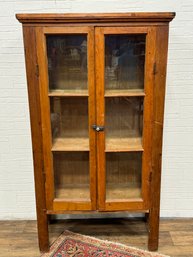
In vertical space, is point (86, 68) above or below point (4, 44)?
below

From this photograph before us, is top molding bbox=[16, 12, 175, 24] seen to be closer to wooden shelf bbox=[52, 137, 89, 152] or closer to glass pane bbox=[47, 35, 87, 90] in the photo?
glass pane bbox=[47, 35, 87, 90]

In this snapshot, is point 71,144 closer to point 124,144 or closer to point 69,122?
point 69,122

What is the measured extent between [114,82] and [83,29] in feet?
1.27

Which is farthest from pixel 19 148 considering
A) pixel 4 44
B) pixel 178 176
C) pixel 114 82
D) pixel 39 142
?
pixel 178 176

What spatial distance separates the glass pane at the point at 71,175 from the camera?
6.27 feet

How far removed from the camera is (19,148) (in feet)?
7.48

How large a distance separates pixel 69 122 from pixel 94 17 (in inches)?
27.6

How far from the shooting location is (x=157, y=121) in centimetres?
175

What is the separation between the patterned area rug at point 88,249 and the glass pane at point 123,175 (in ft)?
1.32

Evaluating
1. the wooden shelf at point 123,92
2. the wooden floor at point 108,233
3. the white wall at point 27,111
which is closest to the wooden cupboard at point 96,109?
the wooden shelf at point 123,92

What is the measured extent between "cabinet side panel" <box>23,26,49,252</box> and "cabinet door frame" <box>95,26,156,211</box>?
375 mm

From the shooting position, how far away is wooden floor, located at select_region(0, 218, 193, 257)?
203cm

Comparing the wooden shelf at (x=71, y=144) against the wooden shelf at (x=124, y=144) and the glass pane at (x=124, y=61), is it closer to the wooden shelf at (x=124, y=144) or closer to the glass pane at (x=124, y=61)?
the wooden shelf at (x=124, y=144)

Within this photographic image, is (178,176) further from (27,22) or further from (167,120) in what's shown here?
(27,22)
